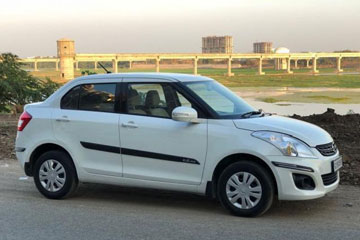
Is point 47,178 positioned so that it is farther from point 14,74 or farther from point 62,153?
point 14,74

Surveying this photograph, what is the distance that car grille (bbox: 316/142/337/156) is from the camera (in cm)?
554

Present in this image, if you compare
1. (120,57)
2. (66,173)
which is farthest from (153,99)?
(120,57)

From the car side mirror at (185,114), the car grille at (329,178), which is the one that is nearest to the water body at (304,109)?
the car grille at (329,178)

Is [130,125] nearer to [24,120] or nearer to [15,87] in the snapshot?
[24,120]

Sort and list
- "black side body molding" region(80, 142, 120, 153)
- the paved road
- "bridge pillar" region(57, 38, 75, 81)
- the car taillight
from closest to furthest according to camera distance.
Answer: the paved road
"black side body molding" region(80, 142, 120, 153)
the car taillight
"bridge pillar" region(57, 38, 75, 81)

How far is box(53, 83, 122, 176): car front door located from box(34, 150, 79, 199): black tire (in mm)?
162

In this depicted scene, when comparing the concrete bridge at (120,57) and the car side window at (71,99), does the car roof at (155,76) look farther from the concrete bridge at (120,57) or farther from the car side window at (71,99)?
the concrete bridge at (120,57)

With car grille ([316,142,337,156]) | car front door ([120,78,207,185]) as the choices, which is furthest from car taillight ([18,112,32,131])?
car grille ([316,142,337,156])

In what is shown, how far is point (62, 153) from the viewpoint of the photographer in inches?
262

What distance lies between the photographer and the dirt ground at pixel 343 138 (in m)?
7.70

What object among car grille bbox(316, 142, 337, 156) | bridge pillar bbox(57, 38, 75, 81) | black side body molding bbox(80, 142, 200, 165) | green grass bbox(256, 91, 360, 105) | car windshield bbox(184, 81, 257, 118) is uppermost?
bridge pillar bbox(57, 38, 75, 81)

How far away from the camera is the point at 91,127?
6367 millimetres

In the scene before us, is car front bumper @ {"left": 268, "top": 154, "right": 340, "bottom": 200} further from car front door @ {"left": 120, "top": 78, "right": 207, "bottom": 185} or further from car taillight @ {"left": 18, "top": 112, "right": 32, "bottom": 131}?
car taillight @ {"left": 18, "top": 112, "right": 32, "bottom": 131}

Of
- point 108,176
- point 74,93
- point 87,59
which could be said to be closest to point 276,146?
point 108,176
